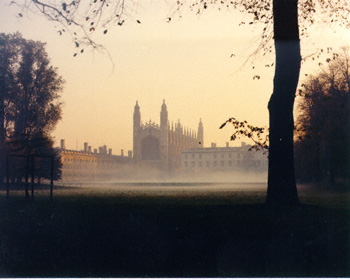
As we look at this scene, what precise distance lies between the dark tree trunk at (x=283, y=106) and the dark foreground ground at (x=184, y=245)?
59cm

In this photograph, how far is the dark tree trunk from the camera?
9266mm

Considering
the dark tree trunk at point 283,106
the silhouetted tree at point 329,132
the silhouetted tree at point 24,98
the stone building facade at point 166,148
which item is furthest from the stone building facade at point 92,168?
the dark tree trunk at point 283,106

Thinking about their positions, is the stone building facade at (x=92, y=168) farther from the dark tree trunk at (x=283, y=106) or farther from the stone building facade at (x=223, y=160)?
the dark tree trunk at (x=283, y=106)

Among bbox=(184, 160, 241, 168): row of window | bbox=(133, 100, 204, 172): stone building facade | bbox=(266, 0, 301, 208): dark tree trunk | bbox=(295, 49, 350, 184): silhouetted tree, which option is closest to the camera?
bbox=(266, 0, 301, 208): dark tree trunk

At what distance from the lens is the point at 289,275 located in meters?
6.73

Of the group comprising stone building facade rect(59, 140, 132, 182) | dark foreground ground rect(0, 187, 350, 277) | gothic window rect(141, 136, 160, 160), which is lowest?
dark foreground ground rect(0, 187, 350, 277)

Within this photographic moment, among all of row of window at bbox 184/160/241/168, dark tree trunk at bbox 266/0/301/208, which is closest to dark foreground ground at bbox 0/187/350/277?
dark tree trunk at bbox 266/0/301/208

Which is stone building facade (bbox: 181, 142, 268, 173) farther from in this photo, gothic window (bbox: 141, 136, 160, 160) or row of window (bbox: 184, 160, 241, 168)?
gothic window (bbox: 141, 136, 160, 160)

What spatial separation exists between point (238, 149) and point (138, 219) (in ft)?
196

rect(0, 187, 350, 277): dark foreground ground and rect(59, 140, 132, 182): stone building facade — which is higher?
rect(59, 140, 132, 182): stone building facade

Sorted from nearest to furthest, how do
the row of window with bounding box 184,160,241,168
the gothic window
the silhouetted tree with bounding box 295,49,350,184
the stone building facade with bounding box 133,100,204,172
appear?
the silhouetted tree with bounding box 295,49,350,184, the gothic window, the stone building facade with bounding box 133,100,204,172, the row of window with bounding box 184,160,241,168

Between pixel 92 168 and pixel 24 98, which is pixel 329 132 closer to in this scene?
pixel 24 98

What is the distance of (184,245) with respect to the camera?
7.29 meters

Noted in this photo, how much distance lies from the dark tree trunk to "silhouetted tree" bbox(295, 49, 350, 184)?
6160 mm
